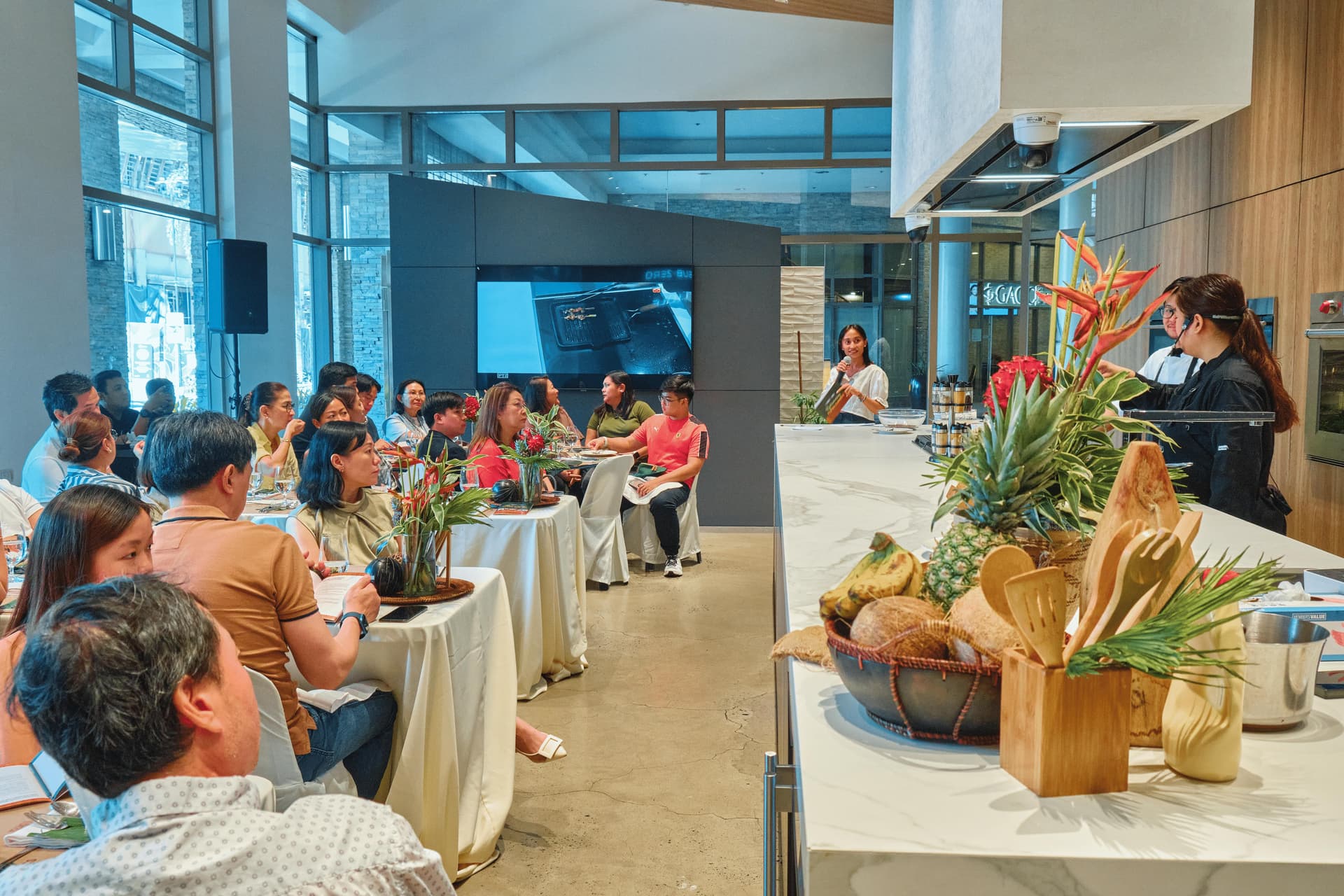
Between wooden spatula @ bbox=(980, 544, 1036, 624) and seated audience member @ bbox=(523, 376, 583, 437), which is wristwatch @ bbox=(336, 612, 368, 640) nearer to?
wooden spatula @ bbox=(980, 544, 1036, 624)

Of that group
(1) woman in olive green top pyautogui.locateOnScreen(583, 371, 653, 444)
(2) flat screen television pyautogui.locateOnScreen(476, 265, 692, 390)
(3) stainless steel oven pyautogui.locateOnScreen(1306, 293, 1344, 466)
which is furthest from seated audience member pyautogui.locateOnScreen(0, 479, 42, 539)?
Result: (3) stainless steel oven pyautogui.locateOnScreen(1306, 293, 1344, 466)

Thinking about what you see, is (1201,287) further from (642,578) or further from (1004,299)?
(1004,299)

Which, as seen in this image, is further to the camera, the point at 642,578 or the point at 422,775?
the point at 642,578

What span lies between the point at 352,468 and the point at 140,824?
2.40 metres

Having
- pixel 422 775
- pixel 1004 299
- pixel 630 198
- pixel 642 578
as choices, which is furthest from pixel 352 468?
pixel 1004 299

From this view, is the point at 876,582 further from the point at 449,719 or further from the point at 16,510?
the point at 16,510

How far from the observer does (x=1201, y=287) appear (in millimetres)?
3287

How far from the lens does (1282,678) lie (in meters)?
1.16

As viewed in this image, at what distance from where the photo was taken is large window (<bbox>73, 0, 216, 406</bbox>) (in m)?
8.00

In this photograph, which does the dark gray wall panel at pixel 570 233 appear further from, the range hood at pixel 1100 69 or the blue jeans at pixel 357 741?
the blue jeans at pixel 357 741

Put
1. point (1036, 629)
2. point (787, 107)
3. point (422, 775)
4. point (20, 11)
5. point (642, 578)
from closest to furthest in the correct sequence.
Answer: point (1036, 629) → point (422, 775) → point (20, 11) → point (642, 578) → point (787, 107)

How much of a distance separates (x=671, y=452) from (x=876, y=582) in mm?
6449

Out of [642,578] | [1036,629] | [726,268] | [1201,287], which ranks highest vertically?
[726,268]

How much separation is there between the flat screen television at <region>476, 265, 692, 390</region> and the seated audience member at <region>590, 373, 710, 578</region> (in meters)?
1.51
